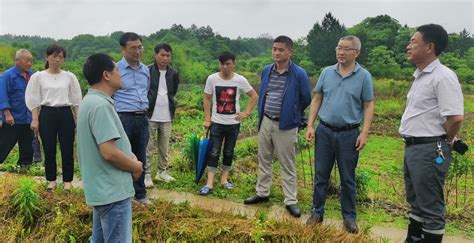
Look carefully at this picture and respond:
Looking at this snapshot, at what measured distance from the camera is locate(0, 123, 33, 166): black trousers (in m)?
5.44

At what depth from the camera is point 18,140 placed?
549 centimetres

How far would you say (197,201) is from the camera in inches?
170

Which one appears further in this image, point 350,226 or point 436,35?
point 350,226

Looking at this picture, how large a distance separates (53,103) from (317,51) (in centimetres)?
3072

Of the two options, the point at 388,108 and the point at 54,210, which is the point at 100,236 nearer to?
the point at 54,210

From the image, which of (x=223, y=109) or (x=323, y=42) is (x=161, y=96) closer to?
(x=223, y=109)

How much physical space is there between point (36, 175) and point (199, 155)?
7.48 ft

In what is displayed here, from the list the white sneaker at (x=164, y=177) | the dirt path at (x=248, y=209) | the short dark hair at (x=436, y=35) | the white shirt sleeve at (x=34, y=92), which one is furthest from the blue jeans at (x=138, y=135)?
the short dark hair at (x=436, y=35)

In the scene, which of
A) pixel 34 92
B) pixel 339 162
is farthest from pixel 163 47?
pixel 339 162

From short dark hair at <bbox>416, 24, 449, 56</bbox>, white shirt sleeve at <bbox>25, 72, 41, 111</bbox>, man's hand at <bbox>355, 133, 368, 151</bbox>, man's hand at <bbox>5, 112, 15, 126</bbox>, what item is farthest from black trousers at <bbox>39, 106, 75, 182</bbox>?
short dark hair at <bbox>416, 24, 449, 56</bbox>

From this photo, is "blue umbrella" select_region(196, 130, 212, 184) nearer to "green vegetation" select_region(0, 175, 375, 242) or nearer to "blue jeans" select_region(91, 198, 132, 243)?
"green vegetation" select_region(0, 175, 375, 242)

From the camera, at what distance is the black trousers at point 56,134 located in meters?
4.16

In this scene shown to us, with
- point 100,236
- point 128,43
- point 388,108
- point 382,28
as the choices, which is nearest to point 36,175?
point 128,43

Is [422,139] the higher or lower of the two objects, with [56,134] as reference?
higher
